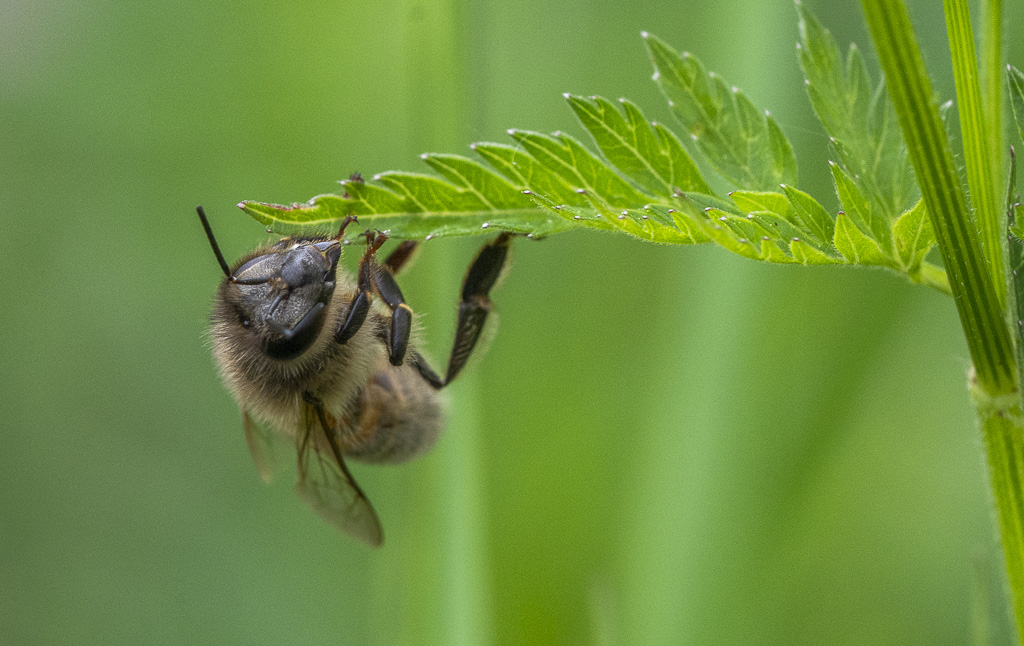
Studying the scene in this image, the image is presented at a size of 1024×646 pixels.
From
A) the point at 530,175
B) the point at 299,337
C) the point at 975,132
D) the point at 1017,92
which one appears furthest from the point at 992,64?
the point at 299,337

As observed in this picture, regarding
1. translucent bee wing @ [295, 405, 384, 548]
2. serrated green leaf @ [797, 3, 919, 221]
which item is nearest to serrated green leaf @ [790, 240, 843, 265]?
serrated green leaf @ [797, 3, 919, 221]

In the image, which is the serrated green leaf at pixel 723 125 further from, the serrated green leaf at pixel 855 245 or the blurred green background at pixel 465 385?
the blurred green background at pixel 465 385

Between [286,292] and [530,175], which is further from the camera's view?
[286,292]

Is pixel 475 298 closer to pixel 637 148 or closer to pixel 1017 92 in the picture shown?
pixel 637 148

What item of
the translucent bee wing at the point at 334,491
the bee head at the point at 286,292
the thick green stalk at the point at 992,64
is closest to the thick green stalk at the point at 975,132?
the thick green stalk at the point at 992,64

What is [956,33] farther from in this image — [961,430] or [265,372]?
[961,430]

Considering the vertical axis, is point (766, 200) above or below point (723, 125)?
→ below

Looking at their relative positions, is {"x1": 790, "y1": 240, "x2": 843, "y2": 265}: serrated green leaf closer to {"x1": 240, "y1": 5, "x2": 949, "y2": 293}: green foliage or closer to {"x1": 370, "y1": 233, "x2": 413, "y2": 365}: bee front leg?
{"x1": 240, "y1": 5, "x2": 949, "y2": 293}: green foliage
